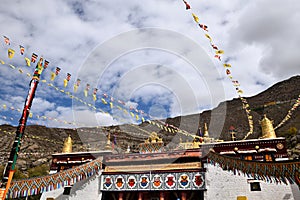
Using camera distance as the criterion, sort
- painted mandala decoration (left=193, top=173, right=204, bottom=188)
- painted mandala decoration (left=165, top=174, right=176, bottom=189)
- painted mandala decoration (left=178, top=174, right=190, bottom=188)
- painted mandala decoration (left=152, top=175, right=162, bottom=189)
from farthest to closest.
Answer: painted mandala decoration (left=152, top=175, right=162, bottom=189) → painted mandala decoration (left=165, top=174, right=176, bottom=189) → painted mandala decoration (left=178, top=174, right=190, bottom=188) → painted mandala decoration (left=193, top=173, right=204, bottom=188)

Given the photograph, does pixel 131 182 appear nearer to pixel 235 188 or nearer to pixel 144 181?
pixel 144 181

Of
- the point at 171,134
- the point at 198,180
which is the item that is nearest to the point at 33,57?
the point at 198,180

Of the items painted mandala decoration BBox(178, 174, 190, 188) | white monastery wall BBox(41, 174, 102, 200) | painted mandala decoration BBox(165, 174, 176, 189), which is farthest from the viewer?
white monastery wall BBox(41, 174, 102, 200)

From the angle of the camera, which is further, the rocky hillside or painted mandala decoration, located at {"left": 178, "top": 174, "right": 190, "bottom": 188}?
the rocky hillside

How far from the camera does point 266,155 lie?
47.1ft

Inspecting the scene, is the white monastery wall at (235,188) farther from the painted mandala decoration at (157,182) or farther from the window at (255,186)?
the painted mandala decoration at (157,182)

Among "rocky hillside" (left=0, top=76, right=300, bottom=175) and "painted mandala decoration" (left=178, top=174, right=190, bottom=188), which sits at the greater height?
"rocky hillside" (left=0, top=76, right=300, bottom=175)

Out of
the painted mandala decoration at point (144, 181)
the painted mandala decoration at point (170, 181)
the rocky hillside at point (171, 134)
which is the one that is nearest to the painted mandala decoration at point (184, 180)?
the painted mandala decoration at point (170, 181)

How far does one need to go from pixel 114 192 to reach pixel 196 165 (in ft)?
20.3

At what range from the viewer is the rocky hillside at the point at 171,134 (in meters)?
45.0

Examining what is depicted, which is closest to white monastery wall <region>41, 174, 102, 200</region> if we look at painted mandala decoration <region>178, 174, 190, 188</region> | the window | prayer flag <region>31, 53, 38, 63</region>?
painted mandala decoration <region>178, 174, 190, 188</region>

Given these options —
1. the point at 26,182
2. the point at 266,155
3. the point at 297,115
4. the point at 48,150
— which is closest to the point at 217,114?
the point at 297,115

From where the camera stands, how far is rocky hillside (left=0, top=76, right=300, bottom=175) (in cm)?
4502

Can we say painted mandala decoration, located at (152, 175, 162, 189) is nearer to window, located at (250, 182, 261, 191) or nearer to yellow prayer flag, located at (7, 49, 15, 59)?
window, located at (250, 182, 261, 191)
